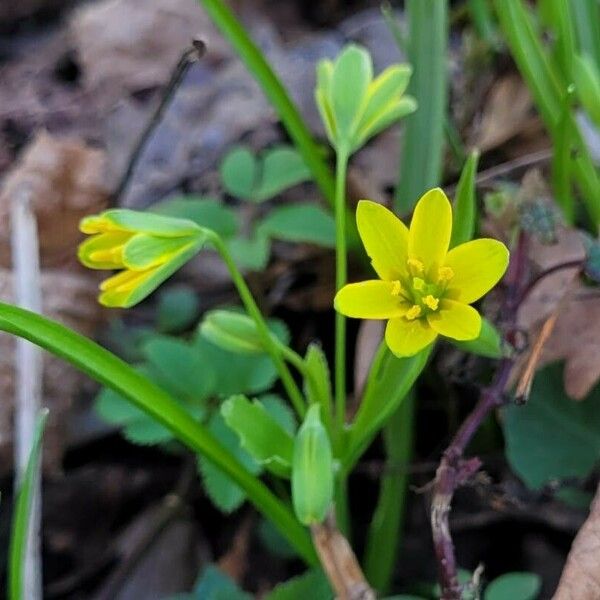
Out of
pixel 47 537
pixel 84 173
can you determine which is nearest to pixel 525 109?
pixel 84 173

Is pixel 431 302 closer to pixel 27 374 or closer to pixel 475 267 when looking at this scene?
pixel 475 267

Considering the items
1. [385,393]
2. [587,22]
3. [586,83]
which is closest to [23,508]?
[385,393]

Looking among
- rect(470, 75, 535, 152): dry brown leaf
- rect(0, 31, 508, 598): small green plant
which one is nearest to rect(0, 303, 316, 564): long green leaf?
rect(0, 31, 508, 598): small green plant

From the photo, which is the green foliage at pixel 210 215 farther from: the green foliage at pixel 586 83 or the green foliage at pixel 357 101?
the green foliage at pixel 586 83

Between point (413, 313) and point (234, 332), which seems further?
point (234, 332)

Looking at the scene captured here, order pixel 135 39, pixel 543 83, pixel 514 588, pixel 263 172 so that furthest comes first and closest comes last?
pixel 135 39 → pixel 263 172 → pixel 543 83 → pixel 514 588

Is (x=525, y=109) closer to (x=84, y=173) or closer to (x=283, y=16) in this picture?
(x=84, y=173)

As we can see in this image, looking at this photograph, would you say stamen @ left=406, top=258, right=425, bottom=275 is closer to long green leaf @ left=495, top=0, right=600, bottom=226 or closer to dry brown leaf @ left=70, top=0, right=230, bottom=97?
long green leaf @ left=495, top=0, right=600, bottom=226
